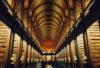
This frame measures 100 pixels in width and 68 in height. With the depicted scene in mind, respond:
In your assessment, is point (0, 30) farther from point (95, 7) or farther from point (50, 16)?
point (50, 16)

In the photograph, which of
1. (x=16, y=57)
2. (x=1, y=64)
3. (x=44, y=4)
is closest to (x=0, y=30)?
(x=1, y=64)

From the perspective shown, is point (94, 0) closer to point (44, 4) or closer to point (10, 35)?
point (10, 35)

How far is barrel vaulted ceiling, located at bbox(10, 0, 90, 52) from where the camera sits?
10770mm

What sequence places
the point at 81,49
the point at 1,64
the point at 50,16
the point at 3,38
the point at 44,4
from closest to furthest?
the point at 1,64, the point at 3,38, the point at 81,49, the point at 44,4, the point at 50,16

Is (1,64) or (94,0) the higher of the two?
(94,0)

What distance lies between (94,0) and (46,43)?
3310 cm

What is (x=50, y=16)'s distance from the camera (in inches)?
942

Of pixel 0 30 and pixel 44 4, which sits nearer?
pixel 0 30

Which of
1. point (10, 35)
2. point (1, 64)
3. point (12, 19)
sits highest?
point (12, 19)

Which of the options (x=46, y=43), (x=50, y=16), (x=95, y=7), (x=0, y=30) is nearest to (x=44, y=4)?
(x=50, y=16)

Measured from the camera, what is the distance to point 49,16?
78.4ft

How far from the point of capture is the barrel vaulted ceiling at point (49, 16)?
10770mm

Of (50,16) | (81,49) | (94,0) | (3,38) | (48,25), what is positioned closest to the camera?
(94,0)

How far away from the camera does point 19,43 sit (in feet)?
32.9
